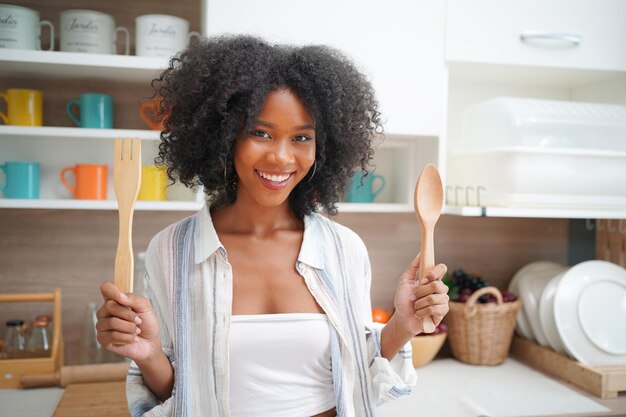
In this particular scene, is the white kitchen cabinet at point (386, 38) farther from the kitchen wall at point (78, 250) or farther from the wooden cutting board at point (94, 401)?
the wooden cutting board at point (94, 401)

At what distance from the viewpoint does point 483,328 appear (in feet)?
5.46

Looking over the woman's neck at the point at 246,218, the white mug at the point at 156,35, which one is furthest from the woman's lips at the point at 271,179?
the white mug at the point at 156,35

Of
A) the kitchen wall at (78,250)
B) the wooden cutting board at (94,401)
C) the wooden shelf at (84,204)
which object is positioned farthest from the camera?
the kitchen wall at (78,250)

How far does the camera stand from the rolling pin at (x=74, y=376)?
1.41m

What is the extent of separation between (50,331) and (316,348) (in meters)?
0.98

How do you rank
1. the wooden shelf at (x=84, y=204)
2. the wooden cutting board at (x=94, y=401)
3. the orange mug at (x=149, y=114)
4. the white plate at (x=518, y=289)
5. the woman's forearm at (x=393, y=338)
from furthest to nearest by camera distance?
1. the white plate at (x=518, y=289)
2. the orange mug at (x=149, y=114)
3. the wooden shelf at (x=84, y=204)
4. the wooden cutting board at (x=94, y=401)
5. the woman's forearm at (x=393, y=338)

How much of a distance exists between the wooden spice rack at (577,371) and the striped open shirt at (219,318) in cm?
71

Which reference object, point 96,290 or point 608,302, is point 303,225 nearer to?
point 96,290

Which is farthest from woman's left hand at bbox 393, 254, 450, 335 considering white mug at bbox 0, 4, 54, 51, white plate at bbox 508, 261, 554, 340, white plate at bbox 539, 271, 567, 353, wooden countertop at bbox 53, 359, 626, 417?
white mug at bbox 0, 4, 54, 51

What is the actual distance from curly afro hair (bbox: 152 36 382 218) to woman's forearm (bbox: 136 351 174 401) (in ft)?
1.01

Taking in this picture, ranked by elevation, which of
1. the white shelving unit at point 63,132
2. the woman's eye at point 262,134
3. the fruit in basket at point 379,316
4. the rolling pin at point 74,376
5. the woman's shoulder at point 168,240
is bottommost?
the rolling pin at point 74,376

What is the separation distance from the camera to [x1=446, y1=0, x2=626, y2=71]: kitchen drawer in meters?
1.53

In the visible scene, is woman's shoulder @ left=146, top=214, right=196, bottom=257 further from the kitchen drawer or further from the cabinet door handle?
the cabinet door handle

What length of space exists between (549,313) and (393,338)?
0.86 metres
